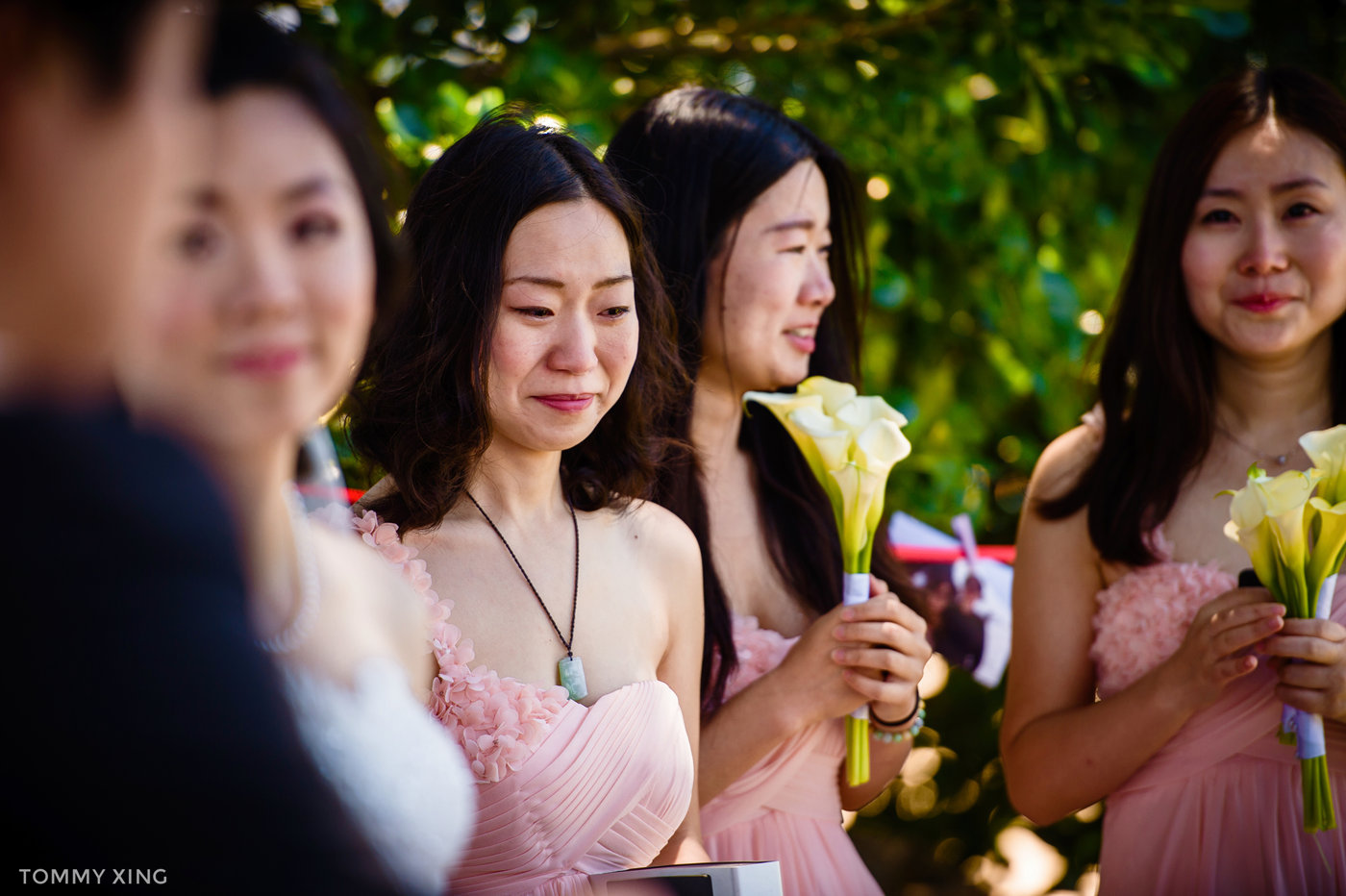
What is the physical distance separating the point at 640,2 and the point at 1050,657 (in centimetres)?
261

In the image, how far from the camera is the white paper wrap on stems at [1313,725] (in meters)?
2.36

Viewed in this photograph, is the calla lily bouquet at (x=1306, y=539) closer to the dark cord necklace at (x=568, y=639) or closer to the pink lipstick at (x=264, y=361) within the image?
the dark cord necklace at (x=568, y=639)

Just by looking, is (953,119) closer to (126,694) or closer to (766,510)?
(766,510)

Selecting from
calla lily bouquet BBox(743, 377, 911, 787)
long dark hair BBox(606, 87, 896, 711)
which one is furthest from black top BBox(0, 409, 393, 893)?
long dark hair BBox(606, 87, 896, 711)

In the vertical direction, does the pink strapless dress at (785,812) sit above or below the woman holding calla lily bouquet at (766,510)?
below

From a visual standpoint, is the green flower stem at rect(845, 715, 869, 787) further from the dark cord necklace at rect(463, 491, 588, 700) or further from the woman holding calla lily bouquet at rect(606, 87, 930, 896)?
the dark cord necklace at rect(463, 491, 588, 700)

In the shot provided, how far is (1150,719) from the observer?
8.65ft

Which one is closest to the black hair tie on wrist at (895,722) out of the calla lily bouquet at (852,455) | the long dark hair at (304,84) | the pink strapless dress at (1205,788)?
the calla lily bouquet at (852,455)

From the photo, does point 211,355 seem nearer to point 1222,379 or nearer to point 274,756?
point 274,756

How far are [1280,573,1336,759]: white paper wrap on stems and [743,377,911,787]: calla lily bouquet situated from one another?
0.86 m

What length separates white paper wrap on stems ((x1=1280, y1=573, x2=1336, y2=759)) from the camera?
236cm

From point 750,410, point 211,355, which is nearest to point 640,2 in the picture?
point 750,410

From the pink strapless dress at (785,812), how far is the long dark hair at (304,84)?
1.89 metres

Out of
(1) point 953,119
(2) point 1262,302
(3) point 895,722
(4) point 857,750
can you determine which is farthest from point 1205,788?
(1) point 953,119
